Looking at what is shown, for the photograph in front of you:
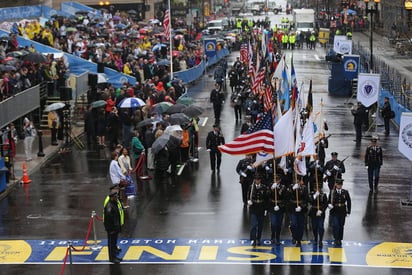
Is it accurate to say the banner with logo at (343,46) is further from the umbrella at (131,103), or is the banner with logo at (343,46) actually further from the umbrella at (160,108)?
the umbrella at (131,103)

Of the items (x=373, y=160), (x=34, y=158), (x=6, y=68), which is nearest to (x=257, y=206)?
(x=373, y=160)

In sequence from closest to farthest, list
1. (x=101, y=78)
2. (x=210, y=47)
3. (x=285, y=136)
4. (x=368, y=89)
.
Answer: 1. (x=285, y=136)
2. (x=368, y=89)
3. (x=101, y=78)
4. (x=210, y=47)

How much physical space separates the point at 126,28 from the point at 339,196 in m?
45.7

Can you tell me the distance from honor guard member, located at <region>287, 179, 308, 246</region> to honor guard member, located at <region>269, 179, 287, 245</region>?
15cm

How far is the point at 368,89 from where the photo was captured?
31875 mm

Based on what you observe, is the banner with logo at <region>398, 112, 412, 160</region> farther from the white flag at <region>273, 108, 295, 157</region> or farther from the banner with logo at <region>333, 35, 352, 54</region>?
→ the banner with logo at <region>333, 35, 352, 54</region>

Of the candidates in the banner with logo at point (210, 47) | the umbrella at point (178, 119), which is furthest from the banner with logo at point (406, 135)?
the banner with logo at point (210, 47)

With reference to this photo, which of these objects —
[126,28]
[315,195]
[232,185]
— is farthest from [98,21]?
[315,195]

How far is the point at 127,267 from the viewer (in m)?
17.3

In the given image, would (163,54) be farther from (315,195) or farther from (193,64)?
(315,195)

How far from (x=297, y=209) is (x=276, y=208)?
44 centimetres

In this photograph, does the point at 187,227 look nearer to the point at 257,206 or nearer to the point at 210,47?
the point at 257,206

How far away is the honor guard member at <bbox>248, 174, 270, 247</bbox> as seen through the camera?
18.2 meters

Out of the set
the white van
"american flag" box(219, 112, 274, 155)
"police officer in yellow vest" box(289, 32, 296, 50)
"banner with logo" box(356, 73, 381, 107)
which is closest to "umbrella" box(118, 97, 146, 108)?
"banner with logo" box(356, 73, 381, 107)
